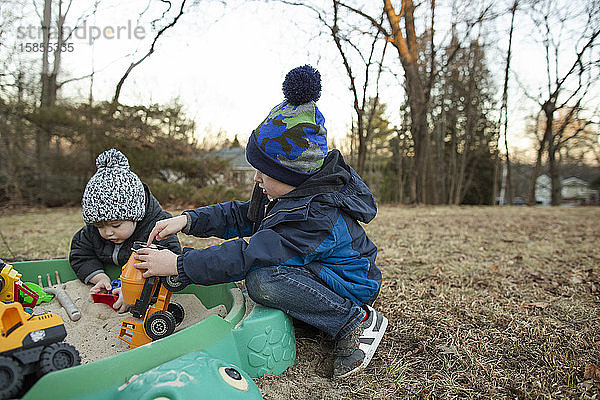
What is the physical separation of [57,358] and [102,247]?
4.39 feet

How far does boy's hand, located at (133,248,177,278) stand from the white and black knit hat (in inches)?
23.4

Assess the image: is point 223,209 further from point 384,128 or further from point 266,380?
point 384,128

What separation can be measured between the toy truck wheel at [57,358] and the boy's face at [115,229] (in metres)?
1.11

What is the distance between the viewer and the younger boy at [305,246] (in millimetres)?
1599

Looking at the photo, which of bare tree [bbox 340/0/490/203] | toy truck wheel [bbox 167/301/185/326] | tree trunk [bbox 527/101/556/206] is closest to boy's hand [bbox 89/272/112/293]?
toy truck wheel [bbox 167/301/185/326]

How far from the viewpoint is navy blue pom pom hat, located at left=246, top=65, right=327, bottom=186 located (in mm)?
1732

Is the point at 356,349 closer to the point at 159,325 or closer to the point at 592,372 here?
the point at 159,325

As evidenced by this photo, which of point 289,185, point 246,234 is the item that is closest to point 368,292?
point 289,185

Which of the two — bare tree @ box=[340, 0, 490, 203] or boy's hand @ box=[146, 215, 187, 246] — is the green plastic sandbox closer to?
boy's hand @ box=[146, 215, 187, 246]

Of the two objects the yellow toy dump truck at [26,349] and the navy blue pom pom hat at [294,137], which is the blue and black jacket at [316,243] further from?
the yellow toy dump truck at [26,349]

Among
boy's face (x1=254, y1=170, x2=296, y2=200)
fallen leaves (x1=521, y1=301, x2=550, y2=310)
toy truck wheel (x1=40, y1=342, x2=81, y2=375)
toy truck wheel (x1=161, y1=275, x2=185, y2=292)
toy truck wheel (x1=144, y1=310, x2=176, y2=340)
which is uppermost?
boy's face (x1=254, y1=170, x2=296, y2=200)

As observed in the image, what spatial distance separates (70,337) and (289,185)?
3.61ft

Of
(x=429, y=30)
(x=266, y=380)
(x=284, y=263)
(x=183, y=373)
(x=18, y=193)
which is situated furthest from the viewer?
(x=429, y=30)

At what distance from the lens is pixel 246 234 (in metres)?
2.26
